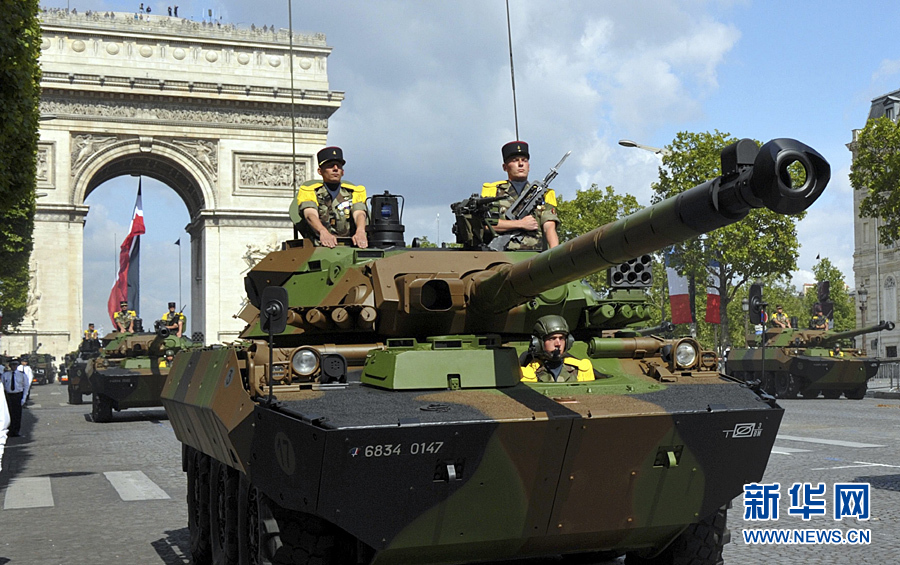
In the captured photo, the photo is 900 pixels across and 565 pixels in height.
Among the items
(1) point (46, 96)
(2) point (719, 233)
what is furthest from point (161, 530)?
(1) point (46, 96)

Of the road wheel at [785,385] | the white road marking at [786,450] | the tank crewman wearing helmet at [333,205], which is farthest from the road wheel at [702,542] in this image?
the road wheel at [785,385]

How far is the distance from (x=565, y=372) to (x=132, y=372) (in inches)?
736

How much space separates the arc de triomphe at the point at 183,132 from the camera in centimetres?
4772

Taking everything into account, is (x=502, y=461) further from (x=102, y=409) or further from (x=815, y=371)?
(x=815, y=371)

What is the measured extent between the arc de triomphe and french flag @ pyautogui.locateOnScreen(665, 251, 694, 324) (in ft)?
51.2

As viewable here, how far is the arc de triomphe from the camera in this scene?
157 ft

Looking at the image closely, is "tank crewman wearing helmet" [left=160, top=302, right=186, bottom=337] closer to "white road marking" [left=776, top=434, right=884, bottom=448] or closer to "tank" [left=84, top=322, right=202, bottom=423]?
"tank" [left=84, top=322, right=202, bottom=423]

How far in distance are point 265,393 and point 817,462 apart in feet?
30.9

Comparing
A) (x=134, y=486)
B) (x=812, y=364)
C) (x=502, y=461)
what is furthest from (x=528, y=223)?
(x=812, y=364)

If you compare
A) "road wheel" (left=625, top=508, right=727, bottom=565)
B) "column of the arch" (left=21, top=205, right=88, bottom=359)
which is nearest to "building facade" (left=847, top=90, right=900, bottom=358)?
"column of the arch" (left=21, top=205, right=88, bottom=359)

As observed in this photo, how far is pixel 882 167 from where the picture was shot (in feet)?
102

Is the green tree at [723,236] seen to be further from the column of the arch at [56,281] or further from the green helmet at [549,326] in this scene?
the green helmet at [549,326]

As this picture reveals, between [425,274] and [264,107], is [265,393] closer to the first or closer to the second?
[425,274]

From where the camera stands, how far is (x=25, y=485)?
46.2 ft
